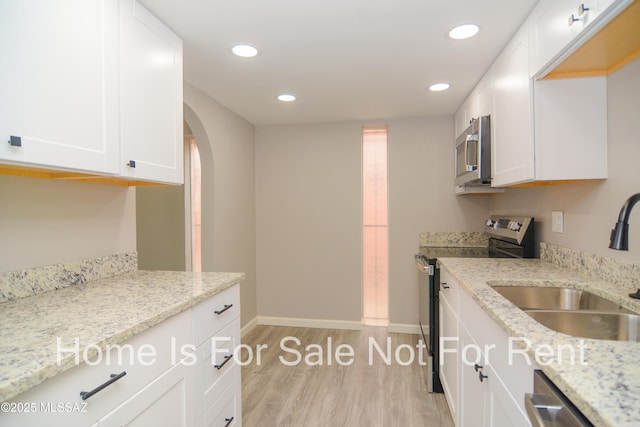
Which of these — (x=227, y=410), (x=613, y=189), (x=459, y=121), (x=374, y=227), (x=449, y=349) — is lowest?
(x=227, y=410)

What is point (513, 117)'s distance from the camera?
1.78 m

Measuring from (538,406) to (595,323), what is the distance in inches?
26.7

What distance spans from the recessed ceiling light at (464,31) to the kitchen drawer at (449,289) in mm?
1362

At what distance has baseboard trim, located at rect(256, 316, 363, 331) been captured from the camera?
361 centimetres

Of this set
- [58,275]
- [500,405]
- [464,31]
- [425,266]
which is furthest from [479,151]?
[58,275]

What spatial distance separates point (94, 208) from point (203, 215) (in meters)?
1.25

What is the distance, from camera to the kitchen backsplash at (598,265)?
136 centimetres

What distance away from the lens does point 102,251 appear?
1.70m

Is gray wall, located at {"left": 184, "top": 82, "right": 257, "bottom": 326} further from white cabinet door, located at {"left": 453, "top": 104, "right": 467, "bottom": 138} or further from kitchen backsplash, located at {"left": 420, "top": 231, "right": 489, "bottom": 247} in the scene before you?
white cabinet door, located at {"left": 453, "top": 104, "right": 467, "bottom": 138}

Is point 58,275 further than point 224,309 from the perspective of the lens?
No

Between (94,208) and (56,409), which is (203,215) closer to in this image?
(94,208)

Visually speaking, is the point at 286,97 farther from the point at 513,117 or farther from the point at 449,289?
the point at 449,289

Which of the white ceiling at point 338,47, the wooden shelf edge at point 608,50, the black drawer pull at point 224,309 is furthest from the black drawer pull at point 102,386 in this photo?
the wooden shelf edge at point 608,50

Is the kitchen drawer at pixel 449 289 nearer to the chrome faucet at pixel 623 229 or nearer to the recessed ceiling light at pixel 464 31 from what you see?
the chrome faucet at pixel 623 229
